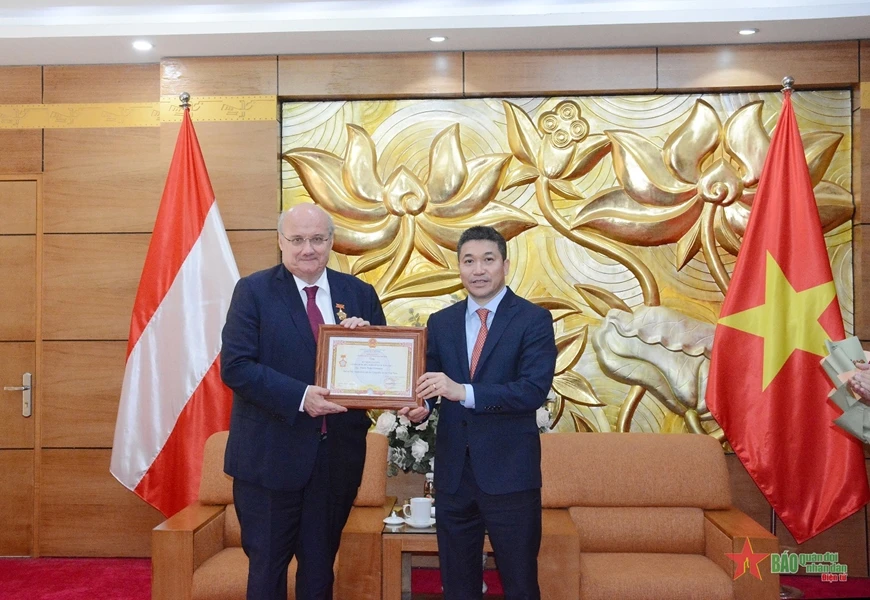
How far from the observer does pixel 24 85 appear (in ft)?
16.4

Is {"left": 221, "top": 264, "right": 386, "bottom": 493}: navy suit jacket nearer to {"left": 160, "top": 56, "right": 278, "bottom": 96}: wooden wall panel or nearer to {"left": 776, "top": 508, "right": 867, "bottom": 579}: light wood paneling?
{"left": 160, "top": 56, "right": 278, "bottom": 96}: wooden wall panel

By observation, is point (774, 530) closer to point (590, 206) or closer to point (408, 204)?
point (590, 206)

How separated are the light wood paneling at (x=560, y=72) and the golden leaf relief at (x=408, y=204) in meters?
0.34

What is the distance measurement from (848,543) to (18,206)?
5.06 m

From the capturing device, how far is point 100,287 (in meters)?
4.90

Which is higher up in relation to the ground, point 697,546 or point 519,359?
point 519,359

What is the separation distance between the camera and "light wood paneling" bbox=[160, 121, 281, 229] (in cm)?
471

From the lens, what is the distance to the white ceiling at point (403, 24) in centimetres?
428

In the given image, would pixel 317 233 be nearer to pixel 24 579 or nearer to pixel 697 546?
pixel 697 546

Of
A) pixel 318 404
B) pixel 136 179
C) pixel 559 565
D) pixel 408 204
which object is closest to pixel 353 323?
pixel 318 404

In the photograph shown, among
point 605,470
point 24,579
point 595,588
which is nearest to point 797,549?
point 605,470

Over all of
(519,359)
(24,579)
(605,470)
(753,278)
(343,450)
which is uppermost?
(753,278)

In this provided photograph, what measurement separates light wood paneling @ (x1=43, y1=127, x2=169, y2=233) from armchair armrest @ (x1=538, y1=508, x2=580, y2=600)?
9.69 feet

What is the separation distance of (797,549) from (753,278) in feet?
4.94
